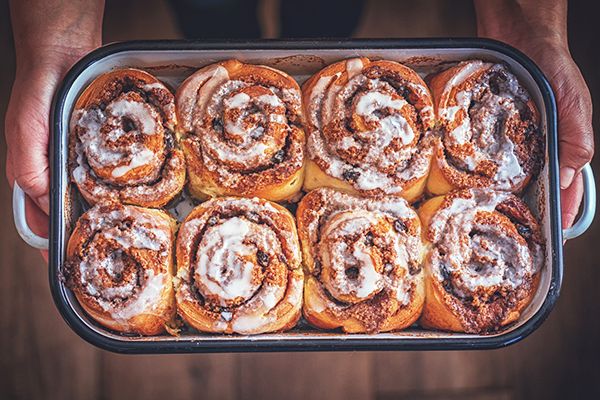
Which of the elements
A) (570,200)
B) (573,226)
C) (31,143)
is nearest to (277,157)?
(31,143)

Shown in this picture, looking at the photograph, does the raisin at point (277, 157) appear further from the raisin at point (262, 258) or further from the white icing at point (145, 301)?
the white icing at point (145, 301)

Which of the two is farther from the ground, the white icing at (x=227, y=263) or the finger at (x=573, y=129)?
the finger at (x=573, y=129)

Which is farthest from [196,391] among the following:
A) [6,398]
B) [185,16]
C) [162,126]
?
[185,16]

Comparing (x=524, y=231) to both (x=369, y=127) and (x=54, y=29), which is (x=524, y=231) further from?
(x=54, y=29)

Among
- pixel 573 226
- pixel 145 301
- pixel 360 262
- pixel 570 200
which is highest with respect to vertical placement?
pixel 570 200

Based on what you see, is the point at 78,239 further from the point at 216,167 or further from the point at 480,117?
the point at 480,117

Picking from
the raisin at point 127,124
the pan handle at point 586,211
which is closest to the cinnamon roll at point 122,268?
the raisin at point 127,124
